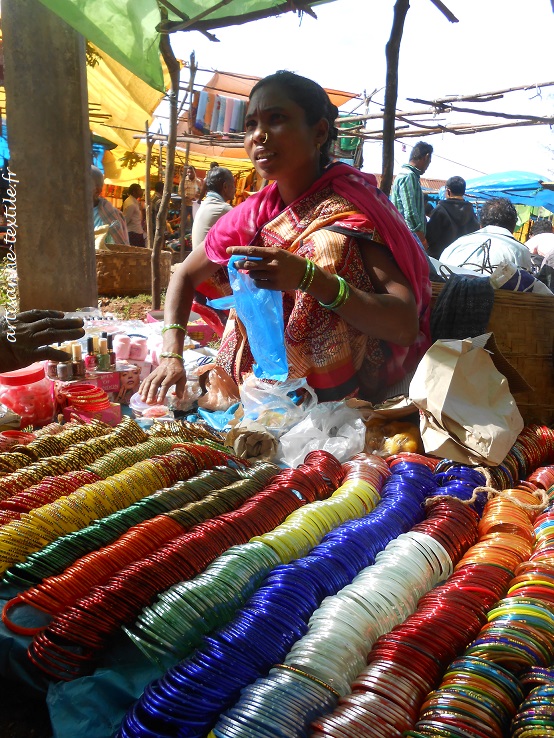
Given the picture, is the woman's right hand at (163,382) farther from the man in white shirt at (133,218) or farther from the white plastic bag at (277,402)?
the man in white shirt at (133,218)

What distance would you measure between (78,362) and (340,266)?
154 centimetres

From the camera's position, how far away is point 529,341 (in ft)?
9.87

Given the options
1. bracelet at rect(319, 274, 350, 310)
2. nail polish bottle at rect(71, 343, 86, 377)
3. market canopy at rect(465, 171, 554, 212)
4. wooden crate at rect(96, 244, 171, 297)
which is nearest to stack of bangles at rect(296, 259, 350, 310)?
bracelet at rect(319, 274, 350, 310)

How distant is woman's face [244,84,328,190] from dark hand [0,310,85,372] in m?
1.23

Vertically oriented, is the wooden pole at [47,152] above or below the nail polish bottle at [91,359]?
above

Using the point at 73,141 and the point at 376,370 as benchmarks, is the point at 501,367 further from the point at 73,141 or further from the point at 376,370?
the point at 73,141

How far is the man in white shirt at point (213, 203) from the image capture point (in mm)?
6180

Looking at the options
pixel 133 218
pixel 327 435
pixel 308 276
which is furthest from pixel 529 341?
pixel 133 218

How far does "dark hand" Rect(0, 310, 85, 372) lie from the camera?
2.18 meters

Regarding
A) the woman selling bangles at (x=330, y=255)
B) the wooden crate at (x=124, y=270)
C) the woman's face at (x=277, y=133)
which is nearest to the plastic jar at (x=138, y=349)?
the woman selling bangles at (x=330, y=255)

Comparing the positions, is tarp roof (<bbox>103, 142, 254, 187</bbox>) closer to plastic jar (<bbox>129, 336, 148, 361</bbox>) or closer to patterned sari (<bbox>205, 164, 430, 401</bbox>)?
plastic jar (<bbox>129, 336, 148, 361</bbox>)

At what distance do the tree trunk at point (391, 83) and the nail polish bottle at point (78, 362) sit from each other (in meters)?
2.41

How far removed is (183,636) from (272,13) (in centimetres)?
398

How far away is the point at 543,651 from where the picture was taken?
4.42ft
